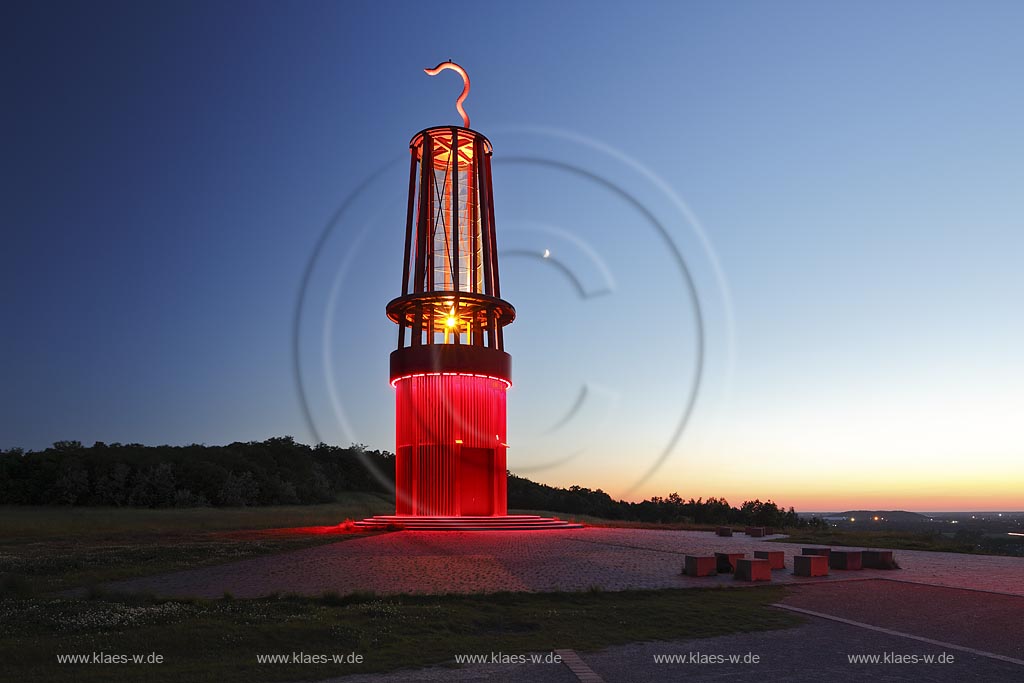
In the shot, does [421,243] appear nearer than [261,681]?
No

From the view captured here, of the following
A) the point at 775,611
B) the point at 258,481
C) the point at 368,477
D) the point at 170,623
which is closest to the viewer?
the point at 170,623

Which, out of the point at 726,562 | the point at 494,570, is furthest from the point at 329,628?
the point at 726,562

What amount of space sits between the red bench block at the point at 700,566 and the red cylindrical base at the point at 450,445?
19888mm

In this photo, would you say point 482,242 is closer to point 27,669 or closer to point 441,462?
point 441,462

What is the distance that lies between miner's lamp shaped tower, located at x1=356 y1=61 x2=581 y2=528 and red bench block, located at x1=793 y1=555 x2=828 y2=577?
18.1m

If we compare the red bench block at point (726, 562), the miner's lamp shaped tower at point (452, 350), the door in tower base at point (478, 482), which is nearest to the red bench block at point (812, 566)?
the red bench block at point (726, 562)

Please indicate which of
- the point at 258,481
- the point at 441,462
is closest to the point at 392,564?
the point at 441,462

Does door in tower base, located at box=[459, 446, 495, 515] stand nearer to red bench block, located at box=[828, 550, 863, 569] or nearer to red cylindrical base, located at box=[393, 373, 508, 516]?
red cylindrical base, located at box=[393, 373, 508, 516]

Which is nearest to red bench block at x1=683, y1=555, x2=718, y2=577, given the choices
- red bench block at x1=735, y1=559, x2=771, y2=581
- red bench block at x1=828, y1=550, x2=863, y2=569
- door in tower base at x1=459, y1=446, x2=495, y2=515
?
red bench block at x1=735, y1=559, x2=771, y2=581

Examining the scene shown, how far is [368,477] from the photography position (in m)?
110

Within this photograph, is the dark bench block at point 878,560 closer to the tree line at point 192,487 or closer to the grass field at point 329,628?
the grass field at point 329,628

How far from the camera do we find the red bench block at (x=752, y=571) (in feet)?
58.0

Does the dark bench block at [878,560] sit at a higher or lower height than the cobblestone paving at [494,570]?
higher

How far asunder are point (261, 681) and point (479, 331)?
33408 mm
